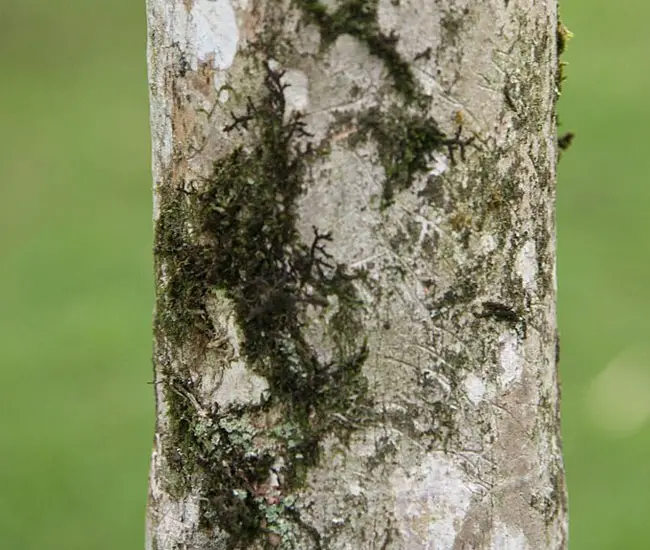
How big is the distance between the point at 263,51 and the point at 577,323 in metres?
6.05

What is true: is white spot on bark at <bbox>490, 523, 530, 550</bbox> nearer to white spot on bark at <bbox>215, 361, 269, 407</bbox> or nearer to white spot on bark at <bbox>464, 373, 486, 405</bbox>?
white spot on bark at <bbox>464, 373, 486, 405</bbox>

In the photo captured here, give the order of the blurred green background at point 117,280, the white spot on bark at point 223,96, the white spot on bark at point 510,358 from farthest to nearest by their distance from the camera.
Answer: the blurred green background at point 117,280 → the white spot on bark at point 510,358 → the white spot on bark at point 223,96

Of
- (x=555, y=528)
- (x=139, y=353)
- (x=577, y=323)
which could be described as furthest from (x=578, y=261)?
(x=555, y=528)

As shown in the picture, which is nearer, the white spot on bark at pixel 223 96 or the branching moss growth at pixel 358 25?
the branching moss growth at pixel 358 25

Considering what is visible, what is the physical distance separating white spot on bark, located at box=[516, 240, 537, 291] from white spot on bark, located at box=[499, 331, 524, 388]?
0.10m

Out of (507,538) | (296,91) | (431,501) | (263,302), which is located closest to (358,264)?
(263,302)

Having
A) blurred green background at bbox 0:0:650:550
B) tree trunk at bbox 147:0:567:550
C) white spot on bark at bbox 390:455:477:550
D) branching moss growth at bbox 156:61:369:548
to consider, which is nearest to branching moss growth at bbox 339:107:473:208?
tree trunk at bbox 147:0:567:550

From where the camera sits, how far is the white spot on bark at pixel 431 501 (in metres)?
2.27

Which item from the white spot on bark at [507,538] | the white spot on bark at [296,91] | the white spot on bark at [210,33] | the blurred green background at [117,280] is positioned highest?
the blurred green background at [117,280]

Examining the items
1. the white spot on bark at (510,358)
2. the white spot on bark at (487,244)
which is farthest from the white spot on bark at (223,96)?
the white spot on bark at (510,358)

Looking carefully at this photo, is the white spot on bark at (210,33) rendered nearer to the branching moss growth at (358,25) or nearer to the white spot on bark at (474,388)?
the branching moss growth at (358,25)

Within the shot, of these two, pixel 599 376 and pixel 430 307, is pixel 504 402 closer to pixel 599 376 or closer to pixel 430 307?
pixel 430 307

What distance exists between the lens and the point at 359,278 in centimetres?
220

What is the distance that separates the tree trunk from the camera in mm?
2145
